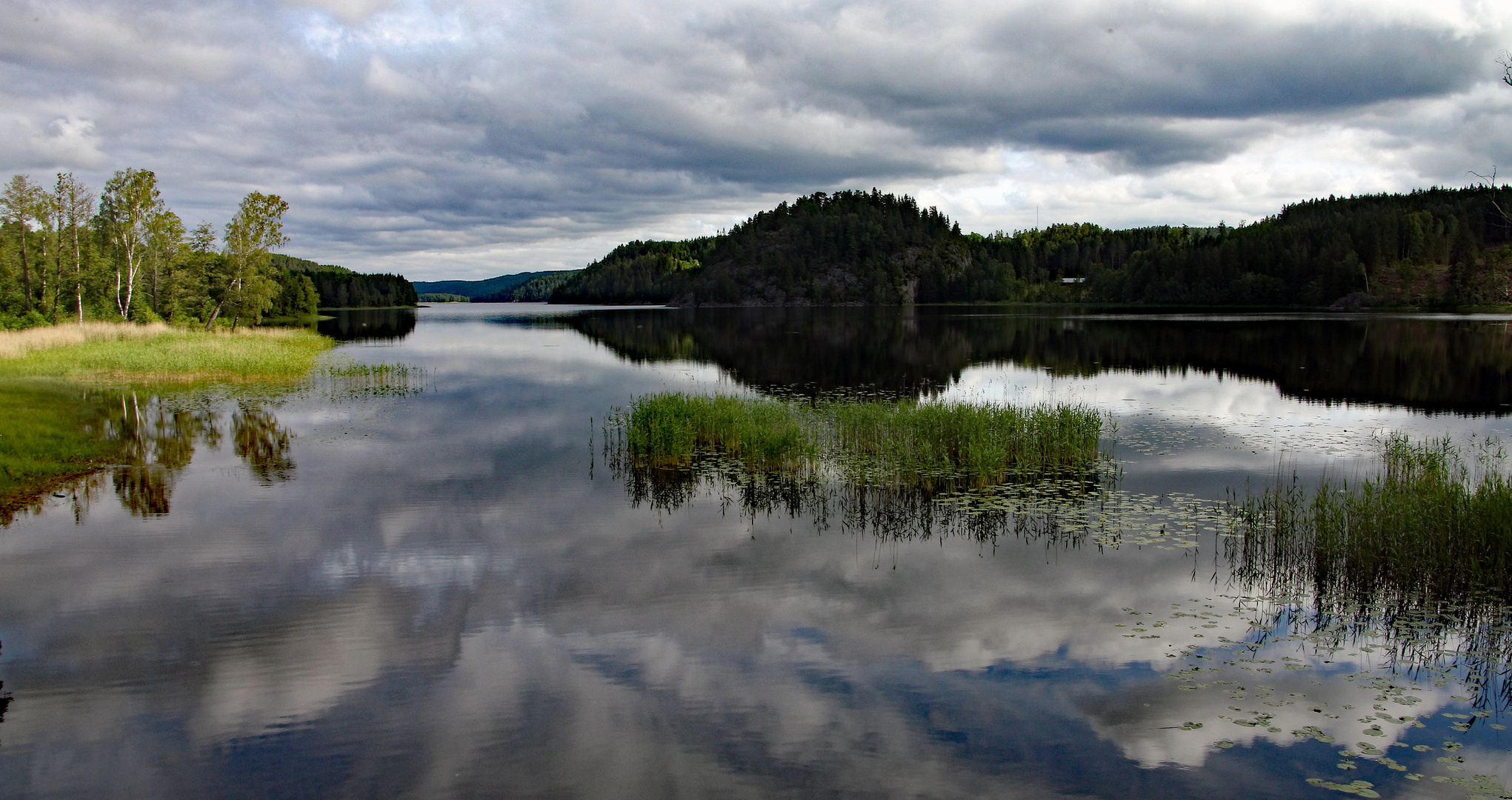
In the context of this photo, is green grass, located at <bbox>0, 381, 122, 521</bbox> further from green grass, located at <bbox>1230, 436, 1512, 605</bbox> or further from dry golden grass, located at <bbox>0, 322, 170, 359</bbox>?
green grass, located at <bbox>1230, 436, 1512, 605</bbox>

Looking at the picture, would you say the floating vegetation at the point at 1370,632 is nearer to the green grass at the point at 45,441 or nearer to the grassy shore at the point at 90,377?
the green grass at the point at 45,441

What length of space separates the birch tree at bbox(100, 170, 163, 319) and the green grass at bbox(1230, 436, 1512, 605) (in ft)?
266

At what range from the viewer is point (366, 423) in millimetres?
30547

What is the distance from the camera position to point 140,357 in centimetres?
4534

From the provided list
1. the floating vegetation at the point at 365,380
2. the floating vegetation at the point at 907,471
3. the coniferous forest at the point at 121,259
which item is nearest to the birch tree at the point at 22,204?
the coniferous forest at the point at 121,259

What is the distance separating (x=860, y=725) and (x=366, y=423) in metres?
26.9

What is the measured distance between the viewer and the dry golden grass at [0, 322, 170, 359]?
156 feet

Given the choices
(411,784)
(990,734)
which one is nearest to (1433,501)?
(990,734)

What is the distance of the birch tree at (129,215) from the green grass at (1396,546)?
8104 centimetres

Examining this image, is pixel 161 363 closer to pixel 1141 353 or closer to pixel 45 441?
pixel 45 441

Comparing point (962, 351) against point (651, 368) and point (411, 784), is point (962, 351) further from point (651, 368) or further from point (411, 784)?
point (411, 784)

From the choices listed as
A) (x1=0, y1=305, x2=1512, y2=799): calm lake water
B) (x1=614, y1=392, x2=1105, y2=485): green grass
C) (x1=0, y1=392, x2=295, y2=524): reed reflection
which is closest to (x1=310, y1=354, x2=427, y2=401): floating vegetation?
(x1=0, y1=392, x2=295, y2=524): reed reflection

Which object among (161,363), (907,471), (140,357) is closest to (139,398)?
(161,363)

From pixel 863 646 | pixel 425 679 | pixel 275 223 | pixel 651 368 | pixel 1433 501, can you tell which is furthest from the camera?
pixel 275 223
